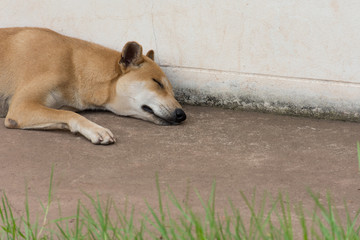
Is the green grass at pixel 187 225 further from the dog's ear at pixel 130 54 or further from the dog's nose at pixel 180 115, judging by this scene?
the dog's ear at pixel 130 54

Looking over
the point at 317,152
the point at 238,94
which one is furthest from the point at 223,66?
the point at 317,152

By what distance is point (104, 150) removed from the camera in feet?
14.5

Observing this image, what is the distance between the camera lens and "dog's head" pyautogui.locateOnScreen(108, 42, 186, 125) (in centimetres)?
512

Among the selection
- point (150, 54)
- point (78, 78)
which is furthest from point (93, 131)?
point (150, 54)

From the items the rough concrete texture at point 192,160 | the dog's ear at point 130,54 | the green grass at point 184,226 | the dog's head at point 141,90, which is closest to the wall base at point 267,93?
the rough concrete texture at point 192,160

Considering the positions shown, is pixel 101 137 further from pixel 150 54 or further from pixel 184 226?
pixel 184 226

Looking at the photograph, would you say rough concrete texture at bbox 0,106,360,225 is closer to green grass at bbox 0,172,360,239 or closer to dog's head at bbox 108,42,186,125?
dog's head at bbox 108,42,186,125

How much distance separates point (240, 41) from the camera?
5289mm

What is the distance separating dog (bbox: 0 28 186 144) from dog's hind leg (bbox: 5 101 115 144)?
21mm

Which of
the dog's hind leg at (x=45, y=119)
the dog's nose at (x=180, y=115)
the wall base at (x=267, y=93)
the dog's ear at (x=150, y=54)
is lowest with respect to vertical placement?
the dog's hind leg at (x=45, y=119)

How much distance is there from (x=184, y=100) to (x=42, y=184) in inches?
84.7

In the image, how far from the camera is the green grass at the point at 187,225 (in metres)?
2.53

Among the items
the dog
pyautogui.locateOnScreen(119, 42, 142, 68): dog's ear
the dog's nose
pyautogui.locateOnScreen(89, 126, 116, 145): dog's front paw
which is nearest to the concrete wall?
the dog

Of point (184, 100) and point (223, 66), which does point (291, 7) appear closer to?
point (223, 66)
